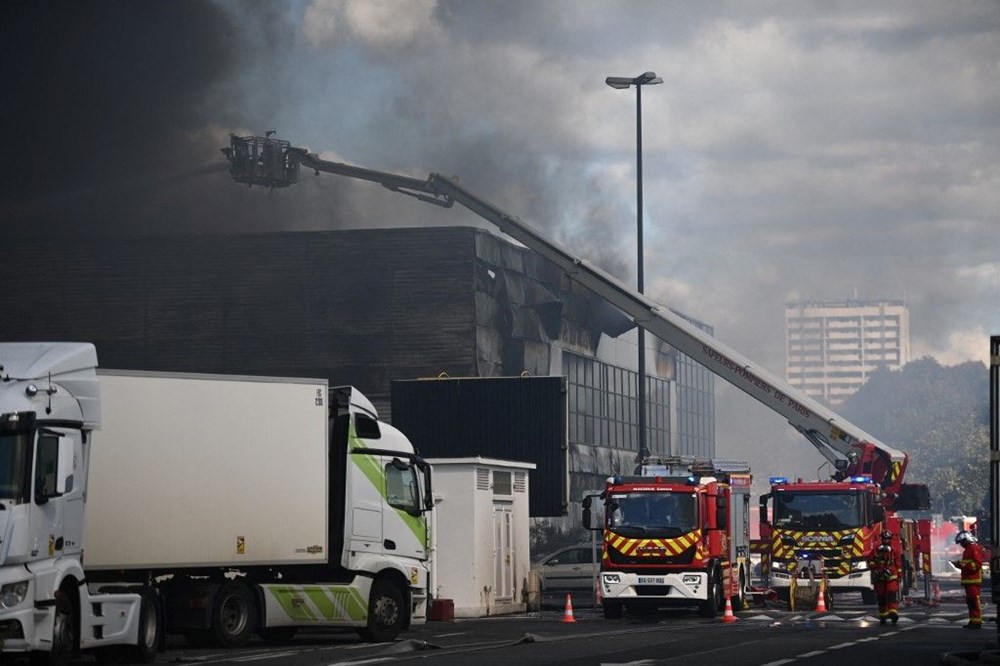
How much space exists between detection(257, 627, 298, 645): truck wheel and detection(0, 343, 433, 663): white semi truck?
42mm

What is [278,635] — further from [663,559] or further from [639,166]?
[639,166]

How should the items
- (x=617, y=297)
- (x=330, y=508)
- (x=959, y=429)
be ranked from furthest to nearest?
(x=959, y=429) < (x=617, y=297) < (x=330, y=508)

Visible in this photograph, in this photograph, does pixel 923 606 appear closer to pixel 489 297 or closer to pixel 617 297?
pixel 617 297

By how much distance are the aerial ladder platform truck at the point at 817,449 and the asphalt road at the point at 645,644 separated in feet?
12.8

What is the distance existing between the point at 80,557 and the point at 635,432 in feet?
193

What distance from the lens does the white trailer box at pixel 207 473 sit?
71.3 feet

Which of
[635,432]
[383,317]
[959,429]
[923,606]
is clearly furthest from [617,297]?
[959,429]

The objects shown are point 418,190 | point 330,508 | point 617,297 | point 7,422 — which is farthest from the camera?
point 418,190

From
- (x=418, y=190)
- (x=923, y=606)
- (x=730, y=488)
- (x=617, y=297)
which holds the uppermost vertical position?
(x=418, y=190)

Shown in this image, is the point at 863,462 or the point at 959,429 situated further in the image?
the point at 959,429

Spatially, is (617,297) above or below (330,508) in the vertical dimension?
above

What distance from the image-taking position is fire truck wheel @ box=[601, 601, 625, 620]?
3431 centimetres

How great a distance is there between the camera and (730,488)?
37.5 metres

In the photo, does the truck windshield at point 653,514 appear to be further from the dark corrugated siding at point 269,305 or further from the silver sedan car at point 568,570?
the dark corrugated siding at point 269,305
